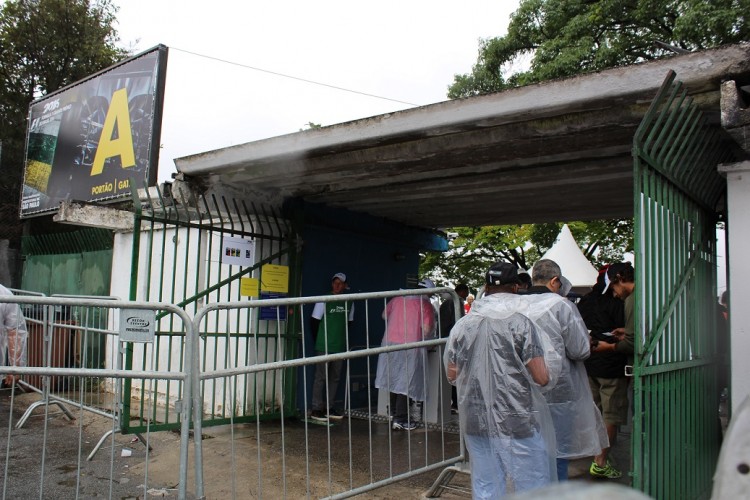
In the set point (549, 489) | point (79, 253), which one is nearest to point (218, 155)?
point (549, 489)

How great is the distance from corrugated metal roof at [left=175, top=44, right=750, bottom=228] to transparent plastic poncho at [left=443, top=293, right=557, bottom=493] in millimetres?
1492

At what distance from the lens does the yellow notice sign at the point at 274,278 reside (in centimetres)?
645

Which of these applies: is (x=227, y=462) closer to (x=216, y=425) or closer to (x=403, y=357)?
(x=216, y=425)

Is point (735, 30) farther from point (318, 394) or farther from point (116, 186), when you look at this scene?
point (116, 186)

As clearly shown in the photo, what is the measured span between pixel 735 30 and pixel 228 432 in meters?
12.4

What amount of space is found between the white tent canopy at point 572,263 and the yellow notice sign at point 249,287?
20.1 feet

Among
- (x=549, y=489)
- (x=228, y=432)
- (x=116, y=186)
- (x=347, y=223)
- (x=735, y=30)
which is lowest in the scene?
(x=228, y=432)

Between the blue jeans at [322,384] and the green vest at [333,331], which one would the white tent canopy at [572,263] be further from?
the blue jeans at [322,384]

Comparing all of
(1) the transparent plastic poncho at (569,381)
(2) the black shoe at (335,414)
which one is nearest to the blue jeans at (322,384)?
(2) the black shoe at (335,414)

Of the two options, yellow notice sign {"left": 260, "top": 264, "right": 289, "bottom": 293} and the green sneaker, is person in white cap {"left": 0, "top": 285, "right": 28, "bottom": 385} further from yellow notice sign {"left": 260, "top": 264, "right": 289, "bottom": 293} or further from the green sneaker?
the green sneaker

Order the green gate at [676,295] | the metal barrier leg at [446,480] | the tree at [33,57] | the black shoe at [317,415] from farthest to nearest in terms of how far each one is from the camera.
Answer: the tree at [33,57] < the black shoe at [317,415] < the metal barrier leg at [446,480] < the green gate at [676,295]

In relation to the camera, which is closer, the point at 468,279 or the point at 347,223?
the point at 347,223

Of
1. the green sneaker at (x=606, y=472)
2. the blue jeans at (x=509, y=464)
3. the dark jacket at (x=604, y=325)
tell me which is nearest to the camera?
the blue jeans at (x=509, y=464)

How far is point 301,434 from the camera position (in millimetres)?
6129
